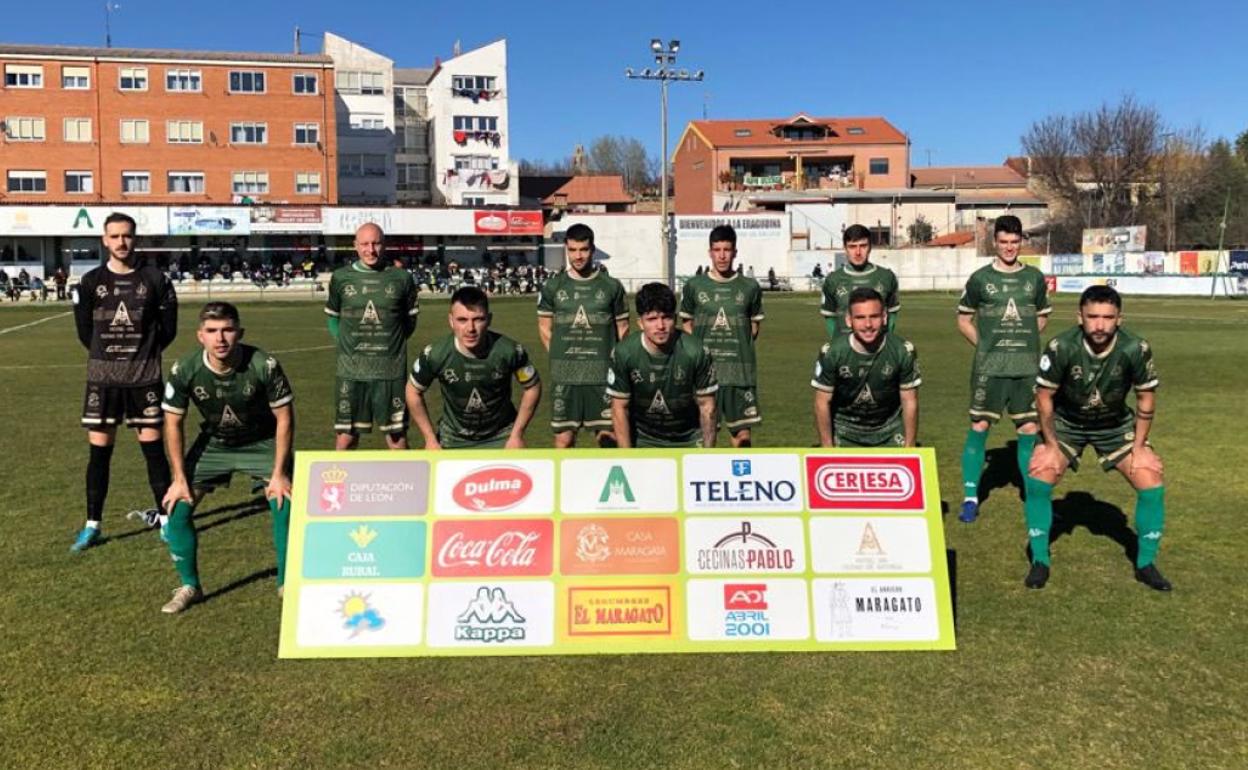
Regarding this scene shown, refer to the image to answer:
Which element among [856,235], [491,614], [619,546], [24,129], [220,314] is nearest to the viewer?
[491,614]

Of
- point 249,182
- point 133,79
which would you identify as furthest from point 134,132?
point 249,182

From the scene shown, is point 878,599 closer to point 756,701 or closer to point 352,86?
point 756,701

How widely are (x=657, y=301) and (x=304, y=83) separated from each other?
67958 mm

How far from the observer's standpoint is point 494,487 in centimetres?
513

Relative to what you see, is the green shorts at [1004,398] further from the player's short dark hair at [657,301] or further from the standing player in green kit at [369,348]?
the standing player in green kit at [369,348]

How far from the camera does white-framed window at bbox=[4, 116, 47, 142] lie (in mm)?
61938

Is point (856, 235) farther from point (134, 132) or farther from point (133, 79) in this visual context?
point (133, 79)

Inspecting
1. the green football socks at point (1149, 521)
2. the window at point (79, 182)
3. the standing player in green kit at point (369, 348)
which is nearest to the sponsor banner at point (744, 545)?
the green football socks at point (1149, 521)

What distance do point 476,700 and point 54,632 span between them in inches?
102

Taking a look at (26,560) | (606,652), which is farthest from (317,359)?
(606,652)

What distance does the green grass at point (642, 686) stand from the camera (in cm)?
400

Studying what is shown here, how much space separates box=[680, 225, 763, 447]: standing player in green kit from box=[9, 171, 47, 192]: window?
6761 centimetres

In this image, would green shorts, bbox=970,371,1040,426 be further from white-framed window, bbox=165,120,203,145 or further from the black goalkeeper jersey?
white-framed window, bbox=165,120,203,145

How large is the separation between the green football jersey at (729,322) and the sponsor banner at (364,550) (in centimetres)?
352
